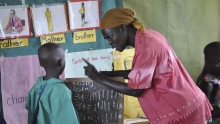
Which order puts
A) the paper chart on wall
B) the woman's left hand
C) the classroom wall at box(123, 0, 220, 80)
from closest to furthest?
the woman's left hand → the paper chart on wall → the classroom wall at box(123, 0, 220, 80)

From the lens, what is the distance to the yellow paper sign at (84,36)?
2592mm

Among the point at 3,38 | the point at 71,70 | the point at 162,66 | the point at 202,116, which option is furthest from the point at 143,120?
the point at 3,38

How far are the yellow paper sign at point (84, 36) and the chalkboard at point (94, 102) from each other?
606 millimetres

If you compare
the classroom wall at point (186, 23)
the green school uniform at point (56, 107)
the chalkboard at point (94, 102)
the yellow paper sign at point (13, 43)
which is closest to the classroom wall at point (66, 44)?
the yellow paper sign at point (13, 43)

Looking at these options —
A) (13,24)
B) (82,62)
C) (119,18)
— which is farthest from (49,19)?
(119,18)

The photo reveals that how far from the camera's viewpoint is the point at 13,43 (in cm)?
243

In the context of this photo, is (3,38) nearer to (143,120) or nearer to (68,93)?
(68,93)

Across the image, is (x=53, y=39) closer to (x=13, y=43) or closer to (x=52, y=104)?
(x=13, y=43)

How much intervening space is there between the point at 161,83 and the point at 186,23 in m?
1.61

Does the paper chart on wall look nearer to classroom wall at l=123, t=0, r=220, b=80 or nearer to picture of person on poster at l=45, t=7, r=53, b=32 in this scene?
picture of person on poster at l=45, t=7, r=53, b=32

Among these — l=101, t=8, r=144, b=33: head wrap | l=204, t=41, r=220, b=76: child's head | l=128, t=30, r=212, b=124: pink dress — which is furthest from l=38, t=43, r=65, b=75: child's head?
l=204, t=41, r=220, b=76: child's head

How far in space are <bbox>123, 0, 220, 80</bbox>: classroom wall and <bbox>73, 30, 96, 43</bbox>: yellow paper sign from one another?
49 centimetres

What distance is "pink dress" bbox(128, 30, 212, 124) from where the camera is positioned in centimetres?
146

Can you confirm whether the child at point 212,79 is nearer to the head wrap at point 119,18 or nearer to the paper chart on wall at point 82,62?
the paper chart on wall at point 82,62
